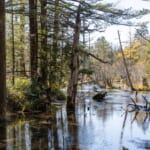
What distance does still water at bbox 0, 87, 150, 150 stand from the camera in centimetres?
970

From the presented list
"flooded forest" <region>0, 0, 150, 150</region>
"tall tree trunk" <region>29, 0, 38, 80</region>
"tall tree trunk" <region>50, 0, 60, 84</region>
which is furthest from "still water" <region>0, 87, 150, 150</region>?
"tall tree trunk" <region>29, 0, 38, 80</region>

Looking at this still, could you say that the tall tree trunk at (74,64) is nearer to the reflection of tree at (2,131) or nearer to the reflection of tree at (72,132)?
the reflection of tree at (72,132)

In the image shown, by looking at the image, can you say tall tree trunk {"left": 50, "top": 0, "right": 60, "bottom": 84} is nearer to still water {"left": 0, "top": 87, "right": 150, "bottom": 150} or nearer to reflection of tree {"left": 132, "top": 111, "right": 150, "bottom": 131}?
still water {"left": 0, "top": 87, "right": 150, "bottom": 150}

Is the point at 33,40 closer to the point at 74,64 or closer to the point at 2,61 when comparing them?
the point at 74,64

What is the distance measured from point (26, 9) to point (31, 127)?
288 inches

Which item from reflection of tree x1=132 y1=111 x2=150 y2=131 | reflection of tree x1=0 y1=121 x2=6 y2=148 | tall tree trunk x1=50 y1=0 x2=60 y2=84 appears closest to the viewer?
reflection of tree x1=0 y1=121 x2=6 y2=148

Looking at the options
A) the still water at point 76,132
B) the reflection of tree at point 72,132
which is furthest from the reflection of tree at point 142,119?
the reflection of tree at point 72,132

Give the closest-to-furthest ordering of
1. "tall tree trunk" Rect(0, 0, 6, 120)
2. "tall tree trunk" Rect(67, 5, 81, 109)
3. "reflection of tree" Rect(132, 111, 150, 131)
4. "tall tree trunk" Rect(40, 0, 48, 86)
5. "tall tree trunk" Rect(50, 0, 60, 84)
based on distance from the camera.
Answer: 1. "tall tree trunk" Rect(0, 0, 6, 120)
2. "reflection of tree" Rect(132, 111, 150, 131)
3. "tall tree trunk" Rect(67, 5, 81, 109)
4. "tall tree trunk" Rect(40, 0, 48, 86)
5. "tall tree trunk" Rect(50, 0, 60, 84)

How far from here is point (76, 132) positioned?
461 inches

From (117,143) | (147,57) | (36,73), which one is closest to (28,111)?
(36,73)

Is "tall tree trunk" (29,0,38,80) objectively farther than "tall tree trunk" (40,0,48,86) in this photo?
No

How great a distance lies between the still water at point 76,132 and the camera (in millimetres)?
9695

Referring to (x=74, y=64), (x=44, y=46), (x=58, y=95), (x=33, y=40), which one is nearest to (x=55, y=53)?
(x=44, y=46)

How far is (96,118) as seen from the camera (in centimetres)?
1523
